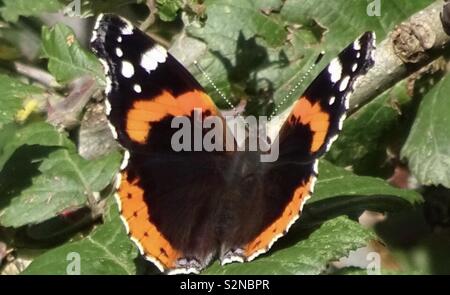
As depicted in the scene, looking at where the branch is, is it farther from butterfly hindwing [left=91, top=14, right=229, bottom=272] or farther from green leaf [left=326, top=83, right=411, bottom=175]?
butterfly hindwing [left=91, top=14, right=229, bottom=272]

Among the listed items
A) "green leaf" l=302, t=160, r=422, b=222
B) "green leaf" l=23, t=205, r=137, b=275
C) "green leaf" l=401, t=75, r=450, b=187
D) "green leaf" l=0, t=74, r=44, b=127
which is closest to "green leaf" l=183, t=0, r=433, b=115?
"green leaf" l=401, t=75, r=450, b=187

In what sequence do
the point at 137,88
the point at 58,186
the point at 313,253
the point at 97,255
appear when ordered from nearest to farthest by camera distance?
1. the point at 313,253
2. the point at 137,88
3. the point at 97,255
4. the point at 58,186

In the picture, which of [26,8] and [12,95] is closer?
[12,95]

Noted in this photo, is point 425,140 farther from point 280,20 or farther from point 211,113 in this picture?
→ point 211,113

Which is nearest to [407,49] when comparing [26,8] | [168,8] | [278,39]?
[278,39]

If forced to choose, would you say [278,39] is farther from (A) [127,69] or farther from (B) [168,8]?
(A) [127,69]
